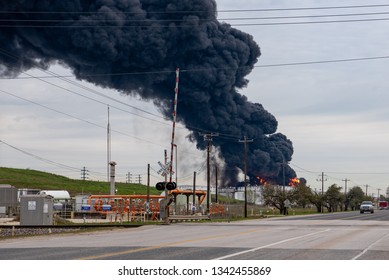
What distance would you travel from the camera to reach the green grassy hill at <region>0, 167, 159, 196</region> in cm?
13800

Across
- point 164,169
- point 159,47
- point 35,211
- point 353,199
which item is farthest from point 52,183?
point 164,169

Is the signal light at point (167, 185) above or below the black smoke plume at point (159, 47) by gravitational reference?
below

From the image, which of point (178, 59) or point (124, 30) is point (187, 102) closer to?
point (178, 59)

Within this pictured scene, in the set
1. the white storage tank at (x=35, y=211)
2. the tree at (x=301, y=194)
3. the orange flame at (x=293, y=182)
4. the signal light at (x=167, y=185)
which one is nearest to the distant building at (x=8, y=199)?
the white storage tank at (x=35, y=211)

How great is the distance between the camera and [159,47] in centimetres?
11294

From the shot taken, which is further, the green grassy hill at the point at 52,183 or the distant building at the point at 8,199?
the green grassy hill at the point at 52,183

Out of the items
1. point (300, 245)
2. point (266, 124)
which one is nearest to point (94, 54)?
point (266, 124)

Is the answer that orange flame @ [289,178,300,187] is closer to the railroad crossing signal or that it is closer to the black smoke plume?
the black smoke plume

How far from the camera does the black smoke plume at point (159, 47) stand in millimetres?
104000

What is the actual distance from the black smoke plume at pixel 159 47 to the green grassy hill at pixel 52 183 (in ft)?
80.5

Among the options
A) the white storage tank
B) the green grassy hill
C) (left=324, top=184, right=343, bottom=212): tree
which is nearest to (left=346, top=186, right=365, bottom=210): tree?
(left=324, top=184, right=343, bottom=212): tree

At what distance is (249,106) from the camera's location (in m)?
145

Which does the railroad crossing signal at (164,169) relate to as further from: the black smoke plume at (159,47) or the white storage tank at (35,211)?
the black smoke plume at (159,47)

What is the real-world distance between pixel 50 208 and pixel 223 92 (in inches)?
2981
